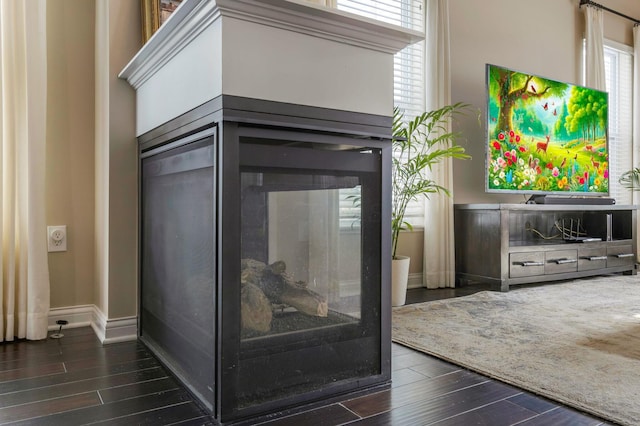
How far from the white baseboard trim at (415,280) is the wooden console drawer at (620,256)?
1.63m

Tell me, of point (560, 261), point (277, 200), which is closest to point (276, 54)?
point (277, 200)

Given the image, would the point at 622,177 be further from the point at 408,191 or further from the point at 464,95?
the point at 408,191

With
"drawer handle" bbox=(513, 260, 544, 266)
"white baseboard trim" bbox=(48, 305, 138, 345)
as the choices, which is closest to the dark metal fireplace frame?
"white baseboard trim" bbox=(48, 305, 138, 345)

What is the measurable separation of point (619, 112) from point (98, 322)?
5.24 m

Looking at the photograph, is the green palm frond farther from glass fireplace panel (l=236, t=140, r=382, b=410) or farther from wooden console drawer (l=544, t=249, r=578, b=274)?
glass fireplace panel (l=236, t=140, r=382, b=410)

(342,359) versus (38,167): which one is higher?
(38,167)

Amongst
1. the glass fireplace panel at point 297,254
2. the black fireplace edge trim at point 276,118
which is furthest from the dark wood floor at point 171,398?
the black fireplace edge trim at point 276,118

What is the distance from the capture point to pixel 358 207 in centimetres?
146

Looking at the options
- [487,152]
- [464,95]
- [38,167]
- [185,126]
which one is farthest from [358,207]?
[464,95]

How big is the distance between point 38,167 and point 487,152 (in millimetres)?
2764

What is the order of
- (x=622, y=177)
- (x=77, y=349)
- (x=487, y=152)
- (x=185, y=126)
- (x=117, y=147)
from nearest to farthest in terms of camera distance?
(x=185, y=126)
(x=77, y=349)
(x=117, y=147)
(x=487, y=152)
(x=622, y=177)

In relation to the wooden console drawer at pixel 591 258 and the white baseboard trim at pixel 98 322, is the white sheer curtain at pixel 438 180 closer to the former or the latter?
the wooden console drawer at pixel 591 258

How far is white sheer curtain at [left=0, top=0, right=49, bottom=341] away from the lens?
6.42 ft

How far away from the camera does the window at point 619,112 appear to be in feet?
16.0
